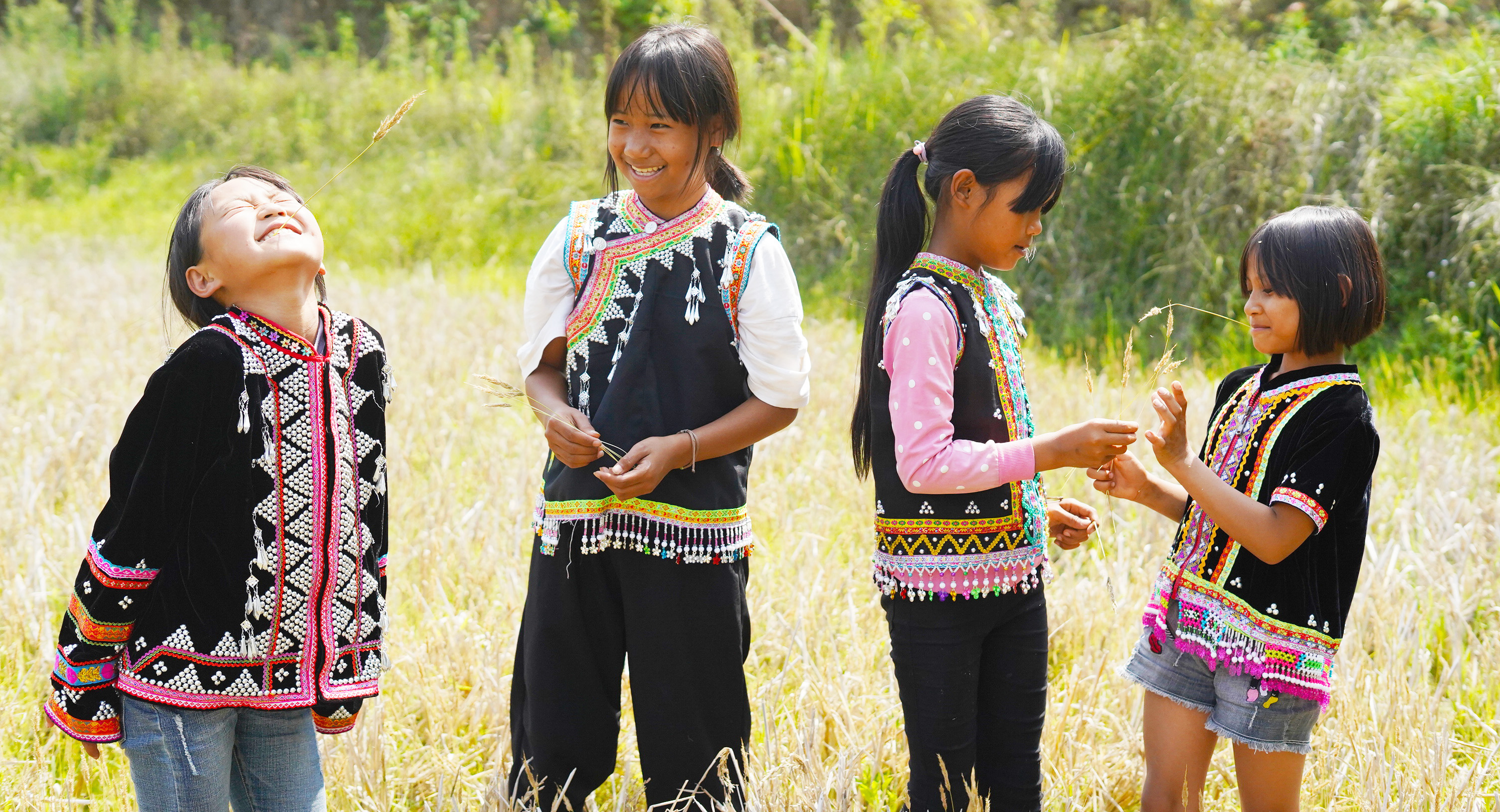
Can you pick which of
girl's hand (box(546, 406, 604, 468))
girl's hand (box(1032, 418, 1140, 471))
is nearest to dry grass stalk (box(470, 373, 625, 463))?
girl's hand (box(546, 406, 604, 468))

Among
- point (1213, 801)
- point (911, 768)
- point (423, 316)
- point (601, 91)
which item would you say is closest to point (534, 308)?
point (911, 768)

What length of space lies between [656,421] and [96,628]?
982 mm

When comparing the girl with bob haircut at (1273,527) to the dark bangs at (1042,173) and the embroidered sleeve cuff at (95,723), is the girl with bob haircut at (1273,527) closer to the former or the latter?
the dark bangs at (1042,173)

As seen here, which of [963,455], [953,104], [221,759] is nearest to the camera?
[221,759]

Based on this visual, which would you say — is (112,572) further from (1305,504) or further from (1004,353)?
(1305,504)

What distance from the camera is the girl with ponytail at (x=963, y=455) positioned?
6.66 feet

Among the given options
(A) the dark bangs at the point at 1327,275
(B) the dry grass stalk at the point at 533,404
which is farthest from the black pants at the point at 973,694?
(A) the dark bangs at the point at 1327,275

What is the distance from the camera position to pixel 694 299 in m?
2.27

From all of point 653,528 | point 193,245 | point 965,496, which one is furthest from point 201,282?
point 965,496

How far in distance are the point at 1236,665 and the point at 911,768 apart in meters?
0.61

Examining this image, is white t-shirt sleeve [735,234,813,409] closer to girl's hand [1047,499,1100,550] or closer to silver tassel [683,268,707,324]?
silver tassel [683,268,707,324]

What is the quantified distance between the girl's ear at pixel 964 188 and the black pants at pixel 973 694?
28.4 inches

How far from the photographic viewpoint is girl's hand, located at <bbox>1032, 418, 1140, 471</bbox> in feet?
6.49

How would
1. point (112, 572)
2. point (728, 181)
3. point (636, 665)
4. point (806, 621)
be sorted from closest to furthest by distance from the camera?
point (112, 572) < point (636, 665) < point (728, 181) < point (806, 621)
